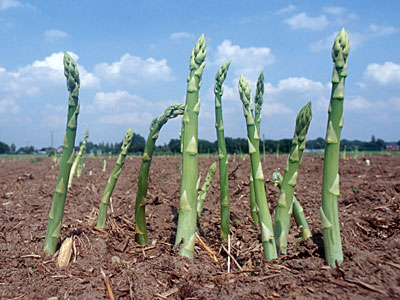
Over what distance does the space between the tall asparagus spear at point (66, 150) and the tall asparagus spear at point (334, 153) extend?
7.08 ft

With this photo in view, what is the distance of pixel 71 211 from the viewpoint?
4.91 m

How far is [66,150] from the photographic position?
300 cm

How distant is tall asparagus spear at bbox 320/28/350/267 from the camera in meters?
2.14

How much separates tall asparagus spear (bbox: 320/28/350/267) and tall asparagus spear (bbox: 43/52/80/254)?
85.0 inches

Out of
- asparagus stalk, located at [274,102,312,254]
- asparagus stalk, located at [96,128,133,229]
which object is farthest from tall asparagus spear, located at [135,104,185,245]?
asparagus stalk, located at [274,102,312,254]

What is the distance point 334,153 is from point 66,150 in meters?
2.27

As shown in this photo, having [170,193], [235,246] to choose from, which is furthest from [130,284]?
[170,193]

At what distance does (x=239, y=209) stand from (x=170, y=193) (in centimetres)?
152

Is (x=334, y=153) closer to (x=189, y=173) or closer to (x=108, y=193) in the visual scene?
(x=189, y=173)

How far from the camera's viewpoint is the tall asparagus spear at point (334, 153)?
2.14 m

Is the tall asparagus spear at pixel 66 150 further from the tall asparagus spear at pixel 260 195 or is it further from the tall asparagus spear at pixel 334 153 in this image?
the tall asparagus spear at pixel 334 153

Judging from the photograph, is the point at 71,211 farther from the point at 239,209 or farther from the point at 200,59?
the point at 200,59

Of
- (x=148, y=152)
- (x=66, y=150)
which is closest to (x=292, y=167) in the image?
(x=148, y=152)

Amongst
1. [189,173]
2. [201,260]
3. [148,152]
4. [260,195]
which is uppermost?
[148,152]
